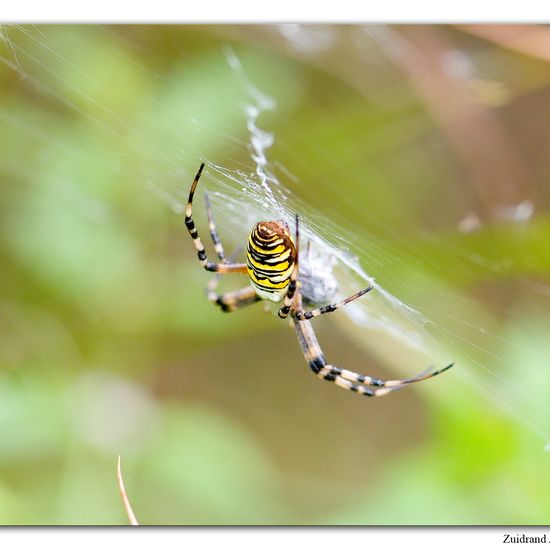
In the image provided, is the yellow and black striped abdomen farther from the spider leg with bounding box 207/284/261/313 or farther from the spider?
the spider leg with bounding box 207/284/261/313

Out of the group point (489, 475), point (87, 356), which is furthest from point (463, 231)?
point (87, 356)

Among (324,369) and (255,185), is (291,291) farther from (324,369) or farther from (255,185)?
(324,369)

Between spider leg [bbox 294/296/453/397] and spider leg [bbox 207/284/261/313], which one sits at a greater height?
spider leg [bbox 207/284/261/313]

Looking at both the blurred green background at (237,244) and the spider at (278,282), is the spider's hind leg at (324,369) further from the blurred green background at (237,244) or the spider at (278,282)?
the blurred green background at (237,244)

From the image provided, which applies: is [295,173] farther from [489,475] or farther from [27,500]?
[27,500]

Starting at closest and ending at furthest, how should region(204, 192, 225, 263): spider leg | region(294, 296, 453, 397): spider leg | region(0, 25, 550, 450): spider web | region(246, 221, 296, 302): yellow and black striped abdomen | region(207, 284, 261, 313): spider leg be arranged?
region(246, 221, 296, 302): yellow and black striped abdomen
region(0, 25, 550, 450): spider web
region(204, 192, 225, 263): spider leg
region(294, 296, 453, 397): spider leg
region(207, 284, 261, 313): spider leg

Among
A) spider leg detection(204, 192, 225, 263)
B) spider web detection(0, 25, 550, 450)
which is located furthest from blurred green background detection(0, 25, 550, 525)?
spider leg detection(204, 192, 225, 263)

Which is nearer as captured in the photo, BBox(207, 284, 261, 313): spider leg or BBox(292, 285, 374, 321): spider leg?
BBox(292, 285, 374, 321): spider leg
